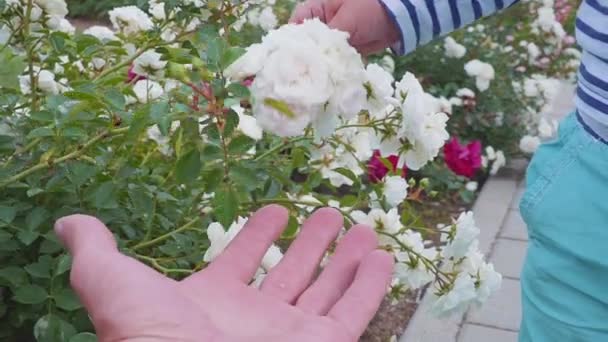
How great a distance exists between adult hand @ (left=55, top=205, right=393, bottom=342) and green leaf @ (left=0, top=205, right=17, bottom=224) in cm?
60

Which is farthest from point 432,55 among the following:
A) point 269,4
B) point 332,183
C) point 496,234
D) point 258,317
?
point 258,317

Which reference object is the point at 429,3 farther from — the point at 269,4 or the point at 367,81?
the point at 269,4

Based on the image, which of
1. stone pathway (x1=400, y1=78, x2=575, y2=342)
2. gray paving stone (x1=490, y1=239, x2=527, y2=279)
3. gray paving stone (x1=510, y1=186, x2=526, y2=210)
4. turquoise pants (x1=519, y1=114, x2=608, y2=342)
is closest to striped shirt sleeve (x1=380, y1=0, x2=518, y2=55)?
turquoise pants (x1=519, y1=114, x2=608, y2=342)

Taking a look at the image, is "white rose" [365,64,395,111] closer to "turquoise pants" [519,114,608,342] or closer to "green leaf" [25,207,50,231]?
"turquoise pants" [519,114,608,342]

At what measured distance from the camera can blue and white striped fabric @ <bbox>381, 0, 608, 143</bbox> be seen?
1.36m

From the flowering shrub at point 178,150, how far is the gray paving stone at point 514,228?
1.56 meters

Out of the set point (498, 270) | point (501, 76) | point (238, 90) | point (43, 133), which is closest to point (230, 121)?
point (238, 90)

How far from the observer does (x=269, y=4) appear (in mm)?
4191

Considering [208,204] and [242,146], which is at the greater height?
[242,146]

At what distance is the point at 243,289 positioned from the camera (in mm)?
1223

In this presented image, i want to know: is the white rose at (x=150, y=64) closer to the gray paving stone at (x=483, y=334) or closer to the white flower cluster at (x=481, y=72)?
the gray paving stone at (x=483, y=334)

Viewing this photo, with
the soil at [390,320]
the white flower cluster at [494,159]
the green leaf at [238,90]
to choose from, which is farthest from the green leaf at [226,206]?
the white flower cluster at [494,159]

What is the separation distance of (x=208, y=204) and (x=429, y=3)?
730 millimetres

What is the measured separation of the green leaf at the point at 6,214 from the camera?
5.76 ft
